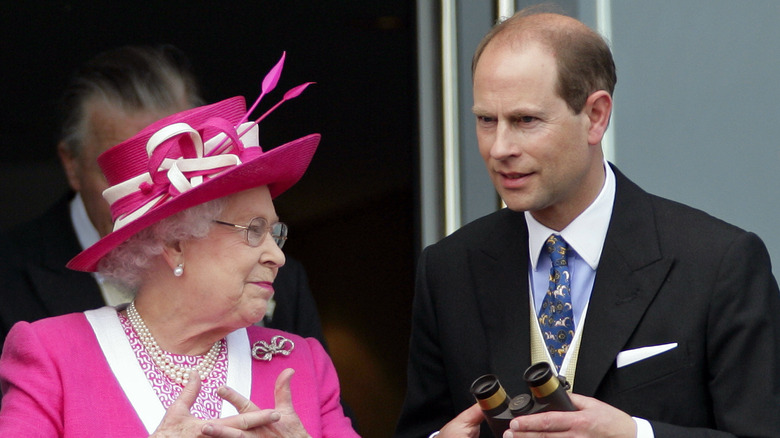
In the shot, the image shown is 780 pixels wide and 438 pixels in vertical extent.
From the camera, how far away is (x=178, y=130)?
2566mm

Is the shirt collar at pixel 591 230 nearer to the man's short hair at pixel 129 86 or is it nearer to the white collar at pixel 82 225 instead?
the man's short hair at pixel 129 86

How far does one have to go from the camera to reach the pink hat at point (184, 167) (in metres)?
2.53

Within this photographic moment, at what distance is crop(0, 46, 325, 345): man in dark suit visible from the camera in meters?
3.61

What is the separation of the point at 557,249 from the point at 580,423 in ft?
1.70

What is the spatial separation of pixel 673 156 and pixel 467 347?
1443 millimetres

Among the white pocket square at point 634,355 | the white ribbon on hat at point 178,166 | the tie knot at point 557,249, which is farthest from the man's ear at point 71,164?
the white pocket square at point 634,355

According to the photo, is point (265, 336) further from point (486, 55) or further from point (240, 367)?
point (486, 55)

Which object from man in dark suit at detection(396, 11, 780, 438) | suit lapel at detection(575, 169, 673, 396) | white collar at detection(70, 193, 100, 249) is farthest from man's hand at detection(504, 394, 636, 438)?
white collar at detection(70, 193, 100, 249)

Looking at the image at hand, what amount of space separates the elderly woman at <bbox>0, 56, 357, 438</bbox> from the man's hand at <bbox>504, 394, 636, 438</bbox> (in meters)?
0.50

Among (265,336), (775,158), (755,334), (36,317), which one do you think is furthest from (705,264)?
(36,317)

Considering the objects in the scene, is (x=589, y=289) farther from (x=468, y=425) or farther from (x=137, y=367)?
(x=137, y=367)

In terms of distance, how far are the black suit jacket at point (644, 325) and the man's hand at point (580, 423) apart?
0.10 meters

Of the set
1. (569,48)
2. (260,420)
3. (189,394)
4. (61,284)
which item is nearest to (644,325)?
(569,48)

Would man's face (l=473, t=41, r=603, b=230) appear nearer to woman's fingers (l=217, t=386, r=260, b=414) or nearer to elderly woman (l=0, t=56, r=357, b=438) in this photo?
elderly woman (l=0, t=56, r=357, b=438)
